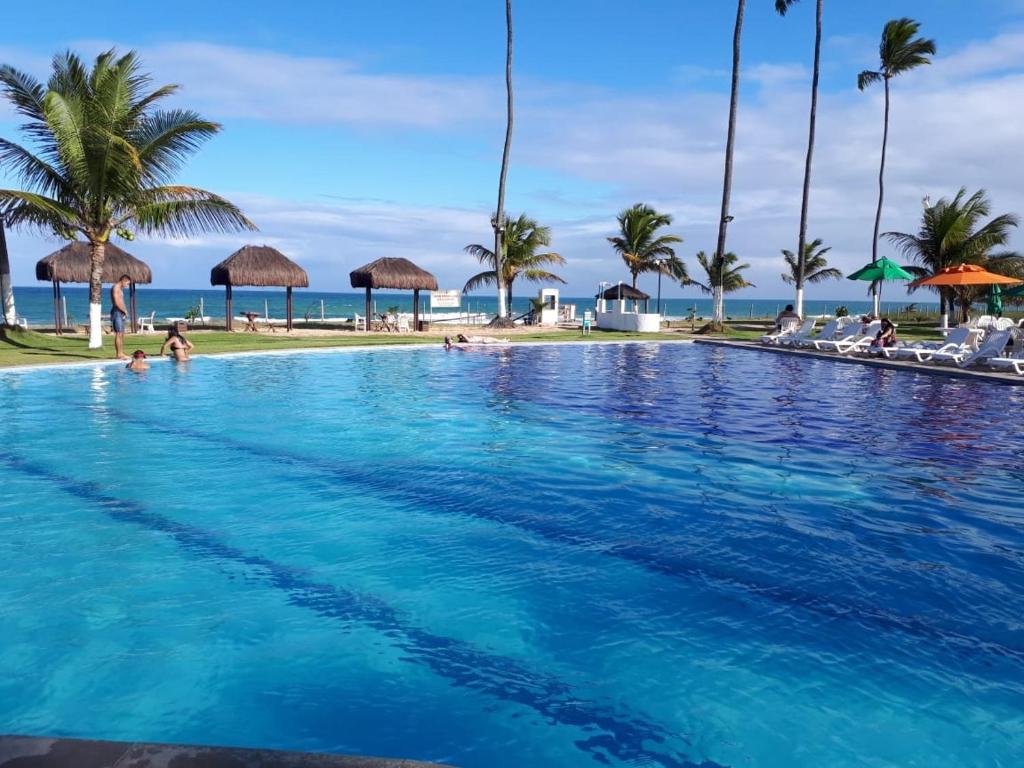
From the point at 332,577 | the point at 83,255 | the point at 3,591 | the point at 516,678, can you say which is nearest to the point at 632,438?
the point at 332,577

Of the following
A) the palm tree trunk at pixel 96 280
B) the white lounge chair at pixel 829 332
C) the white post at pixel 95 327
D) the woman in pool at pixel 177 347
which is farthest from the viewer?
the white lounge chair at pixel 829 332

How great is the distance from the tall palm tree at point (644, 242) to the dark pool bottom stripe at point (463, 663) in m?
33.2

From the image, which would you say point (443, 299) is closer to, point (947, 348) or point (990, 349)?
point (947, 348)

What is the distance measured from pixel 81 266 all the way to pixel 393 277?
11.3m

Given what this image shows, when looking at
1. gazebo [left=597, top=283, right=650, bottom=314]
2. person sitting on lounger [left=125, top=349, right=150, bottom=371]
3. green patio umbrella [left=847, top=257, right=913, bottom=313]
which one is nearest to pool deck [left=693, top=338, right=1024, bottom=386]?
green patio umbrella [left=847, top=257, right=913, bottom=313]

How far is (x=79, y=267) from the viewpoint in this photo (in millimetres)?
26719

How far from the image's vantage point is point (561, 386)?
50.6 ft

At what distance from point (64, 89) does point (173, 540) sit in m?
15.1

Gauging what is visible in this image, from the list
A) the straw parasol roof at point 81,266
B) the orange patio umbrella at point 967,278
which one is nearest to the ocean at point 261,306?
the straw parasol roof at point 81,266

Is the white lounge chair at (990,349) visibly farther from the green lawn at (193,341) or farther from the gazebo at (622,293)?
the gazebo at (622,293)

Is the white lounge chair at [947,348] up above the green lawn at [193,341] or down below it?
above

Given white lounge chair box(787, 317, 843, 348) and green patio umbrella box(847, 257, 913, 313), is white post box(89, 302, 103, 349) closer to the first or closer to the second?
white lounge chair box(787, 317, 843, 348)

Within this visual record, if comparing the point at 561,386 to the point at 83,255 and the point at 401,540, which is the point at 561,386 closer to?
the point at 401,540

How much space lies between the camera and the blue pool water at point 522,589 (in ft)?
12.5
